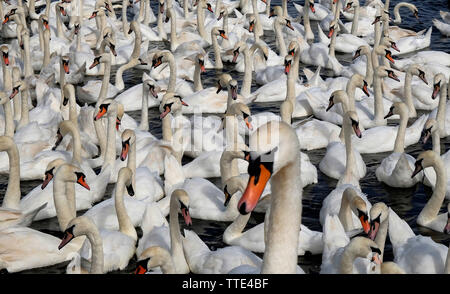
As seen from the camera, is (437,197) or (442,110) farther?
(442,110)

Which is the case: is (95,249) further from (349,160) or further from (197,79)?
(197,79)

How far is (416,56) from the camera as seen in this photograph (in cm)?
1786

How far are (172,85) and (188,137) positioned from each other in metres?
2.28

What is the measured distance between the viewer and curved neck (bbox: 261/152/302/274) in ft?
20.5

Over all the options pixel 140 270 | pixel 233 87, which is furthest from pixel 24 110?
pixel 140 270

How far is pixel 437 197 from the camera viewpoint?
10898 mm

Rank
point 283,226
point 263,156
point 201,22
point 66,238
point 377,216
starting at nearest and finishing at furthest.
Answer: point 263,156 < point 283,226 < point 66,238 < point 377,216 < point 201,22

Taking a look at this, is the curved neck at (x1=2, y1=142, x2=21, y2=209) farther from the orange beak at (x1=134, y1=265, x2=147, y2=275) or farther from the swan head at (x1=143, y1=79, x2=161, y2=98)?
the swan head at (x1=143, y1=79, x2=161, y2=98)

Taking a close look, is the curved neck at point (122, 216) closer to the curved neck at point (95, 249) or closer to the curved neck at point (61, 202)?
the curved neck at point (61, 202)

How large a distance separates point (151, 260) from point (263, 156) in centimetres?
315

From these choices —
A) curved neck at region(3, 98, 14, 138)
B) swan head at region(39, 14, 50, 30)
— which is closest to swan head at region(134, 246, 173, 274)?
curved neck at region(3, 98, 14, 138)

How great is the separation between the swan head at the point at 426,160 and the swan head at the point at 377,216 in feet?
5.84

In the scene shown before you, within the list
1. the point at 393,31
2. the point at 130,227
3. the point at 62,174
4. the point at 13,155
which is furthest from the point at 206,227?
the point at 393,31
